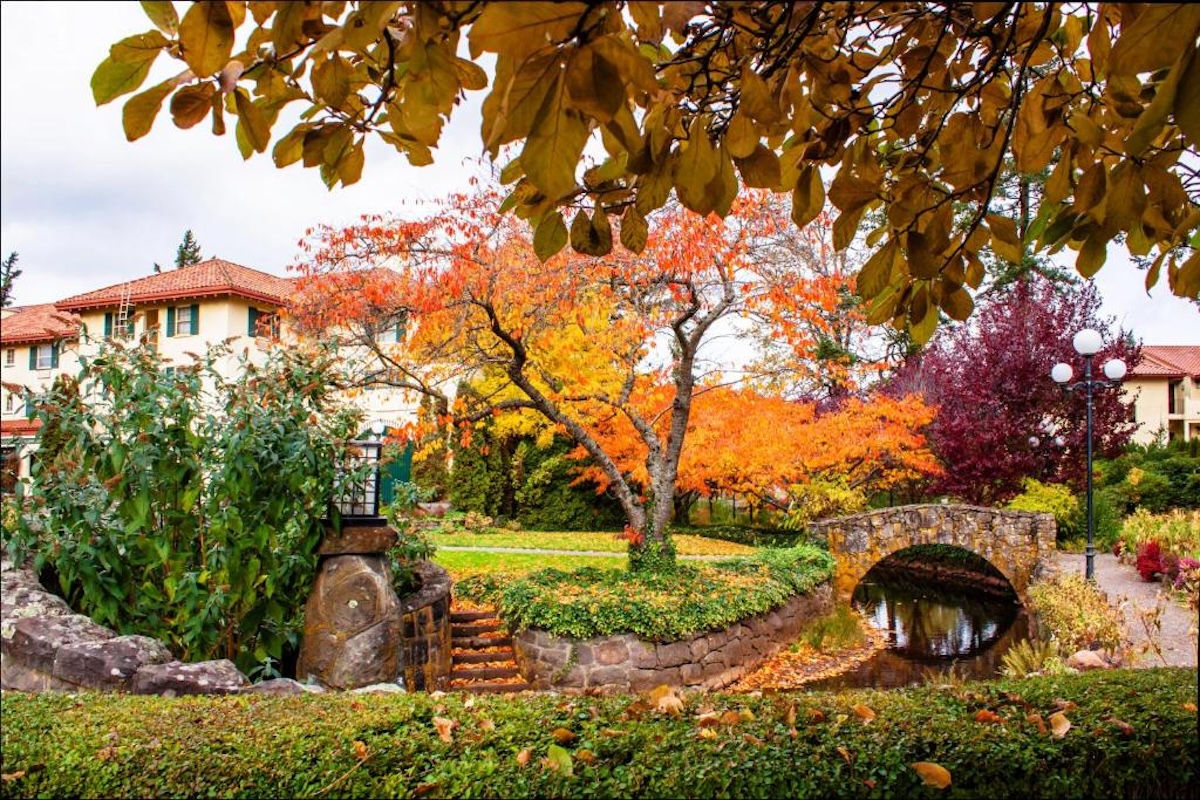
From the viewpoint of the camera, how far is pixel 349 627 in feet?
18.1

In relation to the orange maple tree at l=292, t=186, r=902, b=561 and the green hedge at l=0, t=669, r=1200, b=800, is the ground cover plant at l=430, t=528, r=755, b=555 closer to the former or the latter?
the orange maple tree at l=292, t=186, r=902, b=561

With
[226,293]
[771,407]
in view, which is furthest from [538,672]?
[226,293]

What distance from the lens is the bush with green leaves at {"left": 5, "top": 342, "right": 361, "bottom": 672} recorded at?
487 cm

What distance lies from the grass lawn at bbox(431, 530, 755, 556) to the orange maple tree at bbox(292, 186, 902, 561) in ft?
16.4

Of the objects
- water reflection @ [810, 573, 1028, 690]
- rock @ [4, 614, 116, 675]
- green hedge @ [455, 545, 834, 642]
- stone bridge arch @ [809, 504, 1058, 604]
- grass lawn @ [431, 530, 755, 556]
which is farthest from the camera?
grass lawn @ [431, 530, 755, 556]

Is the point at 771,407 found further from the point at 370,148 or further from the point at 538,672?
the point at 370,148

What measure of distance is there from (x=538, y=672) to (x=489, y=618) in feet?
3.73

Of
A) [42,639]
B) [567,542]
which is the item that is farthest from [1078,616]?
[42,639]

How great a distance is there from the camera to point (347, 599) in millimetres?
5559

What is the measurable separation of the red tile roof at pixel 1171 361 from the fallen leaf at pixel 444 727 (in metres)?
26.4

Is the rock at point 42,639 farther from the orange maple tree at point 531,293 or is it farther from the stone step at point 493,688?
the orange maple tree at point 531,293

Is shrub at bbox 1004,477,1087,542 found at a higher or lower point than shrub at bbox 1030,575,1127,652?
higher

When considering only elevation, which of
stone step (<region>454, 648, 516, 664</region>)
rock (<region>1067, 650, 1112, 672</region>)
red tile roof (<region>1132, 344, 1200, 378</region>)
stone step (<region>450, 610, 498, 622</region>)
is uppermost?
red tile roof (<region>1132, 344, 1200, 378</region>)

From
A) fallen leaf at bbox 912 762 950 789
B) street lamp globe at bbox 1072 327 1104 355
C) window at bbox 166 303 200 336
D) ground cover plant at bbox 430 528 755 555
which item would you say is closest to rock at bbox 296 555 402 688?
fallen leaf at bbox 912 762 950 789
